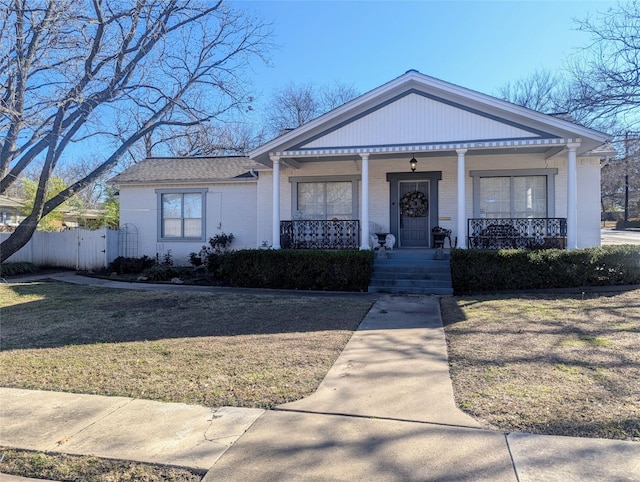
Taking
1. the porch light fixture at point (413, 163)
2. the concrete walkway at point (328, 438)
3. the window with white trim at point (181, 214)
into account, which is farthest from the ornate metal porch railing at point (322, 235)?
the concrete walkway at point (328, 438)

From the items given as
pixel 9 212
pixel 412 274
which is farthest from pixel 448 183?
pixel 9 212

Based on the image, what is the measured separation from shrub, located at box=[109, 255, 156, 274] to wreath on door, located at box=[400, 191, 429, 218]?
30.8ft

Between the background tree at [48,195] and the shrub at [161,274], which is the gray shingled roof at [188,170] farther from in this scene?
the background tree at [48,195]

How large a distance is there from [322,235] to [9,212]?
107ft

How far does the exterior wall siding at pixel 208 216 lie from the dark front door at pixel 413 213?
521 centimetres

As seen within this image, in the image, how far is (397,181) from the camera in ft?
46.4

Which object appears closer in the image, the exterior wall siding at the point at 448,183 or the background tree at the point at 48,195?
the exterior wall siding at the point at 448,183

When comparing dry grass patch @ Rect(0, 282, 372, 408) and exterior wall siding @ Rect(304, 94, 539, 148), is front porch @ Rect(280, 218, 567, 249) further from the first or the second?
dry grass patch @ Rect(0, 282, 372, 408)

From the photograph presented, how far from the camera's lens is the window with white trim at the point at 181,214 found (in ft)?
51.5

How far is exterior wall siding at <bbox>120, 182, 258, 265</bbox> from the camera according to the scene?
50.4 feet

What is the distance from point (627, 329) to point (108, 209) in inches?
1238

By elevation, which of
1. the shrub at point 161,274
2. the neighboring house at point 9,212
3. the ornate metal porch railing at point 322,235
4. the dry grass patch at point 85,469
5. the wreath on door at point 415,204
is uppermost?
the neighboring house at point 9,212

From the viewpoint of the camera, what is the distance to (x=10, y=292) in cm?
1122

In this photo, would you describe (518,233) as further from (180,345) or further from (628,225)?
(628,225)
